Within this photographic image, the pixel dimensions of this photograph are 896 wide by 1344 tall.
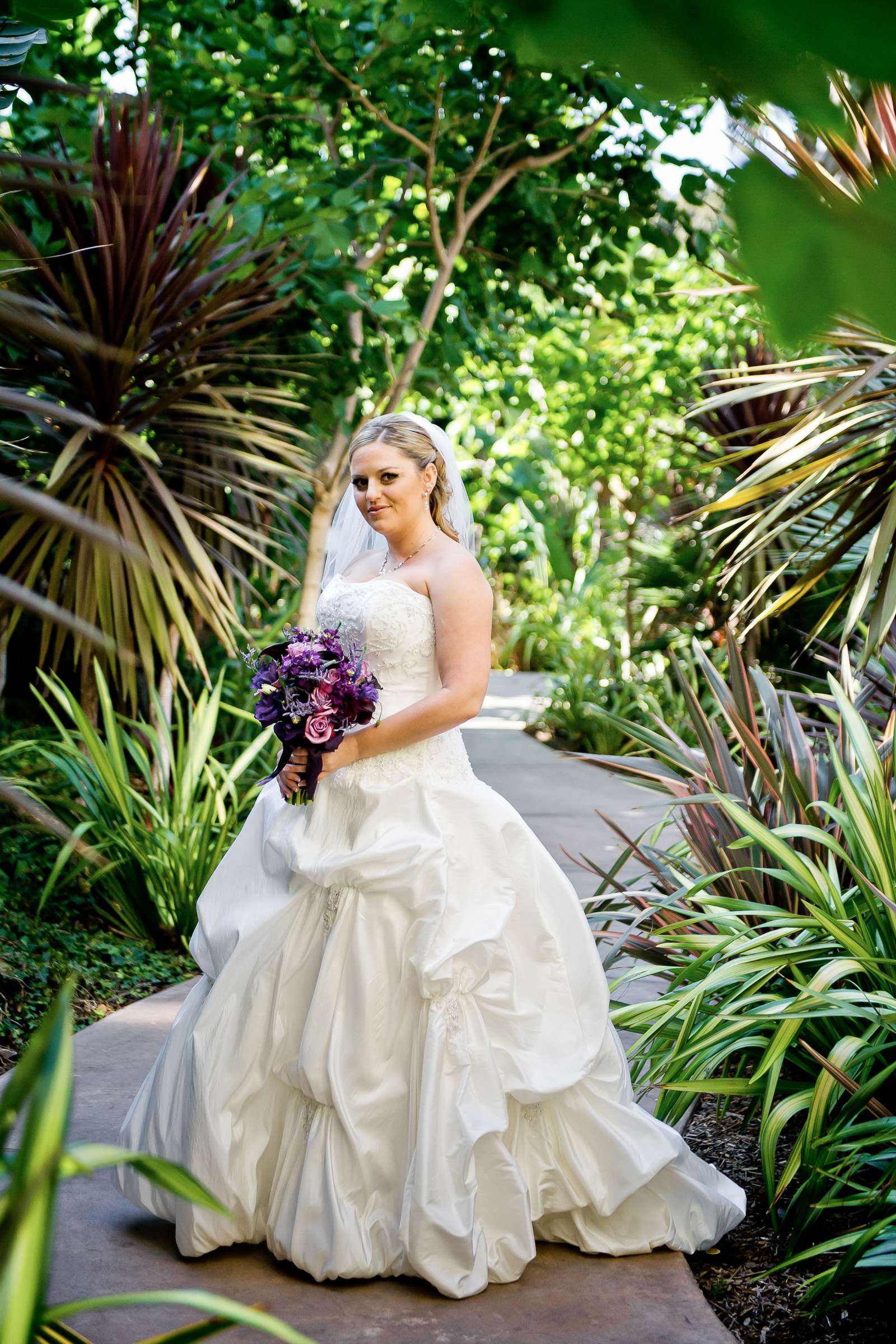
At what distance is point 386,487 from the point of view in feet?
9.82

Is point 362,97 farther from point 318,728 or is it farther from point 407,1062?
point 407,1062

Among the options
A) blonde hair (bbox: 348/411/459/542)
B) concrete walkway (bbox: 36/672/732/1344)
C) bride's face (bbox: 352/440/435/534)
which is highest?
blonde hair (bbox: 348/411/459/542)

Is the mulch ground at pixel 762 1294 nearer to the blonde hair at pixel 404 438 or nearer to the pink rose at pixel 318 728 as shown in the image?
the pink rose at pixel 318 728

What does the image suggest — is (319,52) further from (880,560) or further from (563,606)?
(563,606)

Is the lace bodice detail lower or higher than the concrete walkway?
higher

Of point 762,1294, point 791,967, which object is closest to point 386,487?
point 791,967

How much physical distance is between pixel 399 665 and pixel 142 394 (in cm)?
261

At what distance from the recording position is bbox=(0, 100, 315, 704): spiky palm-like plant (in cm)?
472

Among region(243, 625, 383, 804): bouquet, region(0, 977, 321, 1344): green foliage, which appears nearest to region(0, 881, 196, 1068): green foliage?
region(243, 625, 383, 804): bouquet

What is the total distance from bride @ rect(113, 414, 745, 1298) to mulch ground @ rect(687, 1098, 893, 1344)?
76 millimetres

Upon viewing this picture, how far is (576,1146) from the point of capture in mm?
2709

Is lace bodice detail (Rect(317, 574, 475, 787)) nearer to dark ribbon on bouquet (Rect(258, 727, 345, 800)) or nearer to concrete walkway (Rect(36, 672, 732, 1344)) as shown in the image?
dark ribbon on bouquet (Rect(258, 727, 345, 800))

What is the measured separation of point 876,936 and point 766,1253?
82 centimetres

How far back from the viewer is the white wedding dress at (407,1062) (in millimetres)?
2557
